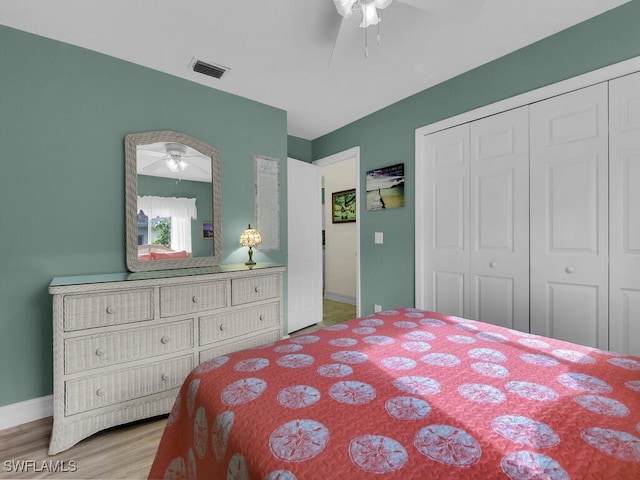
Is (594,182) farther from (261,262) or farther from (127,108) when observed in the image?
(127,108)

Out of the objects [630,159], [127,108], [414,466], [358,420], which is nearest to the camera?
[414,466]

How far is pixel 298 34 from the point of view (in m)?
1.97

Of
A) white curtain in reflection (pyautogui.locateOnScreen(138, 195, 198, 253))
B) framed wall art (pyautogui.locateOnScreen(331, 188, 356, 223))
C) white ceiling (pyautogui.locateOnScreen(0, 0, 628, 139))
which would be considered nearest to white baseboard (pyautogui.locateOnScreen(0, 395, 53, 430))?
white curtain in reflection (pyautogui.locateOnScreen(138, 195, 198, 253))

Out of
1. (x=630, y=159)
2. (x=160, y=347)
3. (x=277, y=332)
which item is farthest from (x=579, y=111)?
(x=160, y=347)

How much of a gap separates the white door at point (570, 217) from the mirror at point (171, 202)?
8.37 feet

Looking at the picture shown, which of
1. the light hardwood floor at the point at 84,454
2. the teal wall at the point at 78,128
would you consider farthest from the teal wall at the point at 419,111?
the light hardwood floor at the point at 84,454

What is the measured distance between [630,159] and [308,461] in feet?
7.87

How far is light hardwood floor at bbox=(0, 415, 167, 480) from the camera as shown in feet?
4.99

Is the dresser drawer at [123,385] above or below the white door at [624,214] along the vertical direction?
below

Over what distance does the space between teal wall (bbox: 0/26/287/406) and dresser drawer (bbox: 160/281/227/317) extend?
1.85ft

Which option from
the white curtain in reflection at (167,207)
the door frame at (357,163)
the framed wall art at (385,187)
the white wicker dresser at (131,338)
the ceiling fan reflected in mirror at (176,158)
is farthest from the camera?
the door frame at (357,163)

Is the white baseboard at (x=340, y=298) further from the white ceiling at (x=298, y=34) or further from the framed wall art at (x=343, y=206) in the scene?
the white ceiling at (x=298, y=34)

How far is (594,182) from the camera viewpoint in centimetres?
192

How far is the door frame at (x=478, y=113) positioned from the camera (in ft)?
6.02
